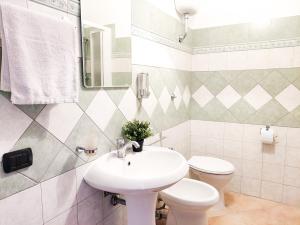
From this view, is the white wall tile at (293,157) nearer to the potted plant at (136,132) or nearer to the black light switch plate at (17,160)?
the potted plant at (136,132)

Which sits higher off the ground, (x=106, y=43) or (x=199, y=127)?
(x=106, y=43)

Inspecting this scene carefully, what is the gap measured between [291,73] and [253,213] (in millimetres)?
1389

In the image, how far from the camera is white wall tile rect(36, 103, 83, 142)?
1.04 metres

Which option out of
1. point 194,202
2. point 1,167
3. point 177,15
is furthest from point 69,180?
point 177,15

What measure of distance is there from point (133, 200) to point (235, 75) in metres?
1.74

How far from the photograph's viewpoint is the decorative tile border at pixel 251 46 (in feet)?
7.14

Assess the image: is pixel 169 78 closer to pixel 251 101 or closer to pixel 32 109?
pixel 251 101

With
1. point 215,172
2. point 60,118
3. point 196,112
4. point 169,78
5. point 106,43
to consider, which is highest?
point 106,43

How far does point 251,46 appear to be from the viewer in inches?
91.5

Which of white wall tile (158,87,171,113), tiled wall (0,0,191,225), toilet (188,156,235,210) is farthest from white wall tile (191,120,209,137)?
tiled wall (0,0,191,225)

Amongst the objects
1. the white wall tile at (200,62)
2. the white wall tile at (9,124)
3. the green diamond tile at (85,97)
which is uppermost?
the white wall tile at (200,62)

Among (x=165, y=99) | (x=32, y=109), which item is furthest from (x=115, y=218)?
(x=165, y=99)

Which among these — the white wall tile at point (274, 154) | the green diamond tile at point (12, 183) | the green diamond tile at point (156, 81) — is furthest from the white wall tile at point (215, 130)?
the green diamond tile at point (12, 183)

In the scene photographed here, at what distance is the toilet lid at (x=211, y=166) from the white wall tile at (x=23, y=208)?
1492 mm
